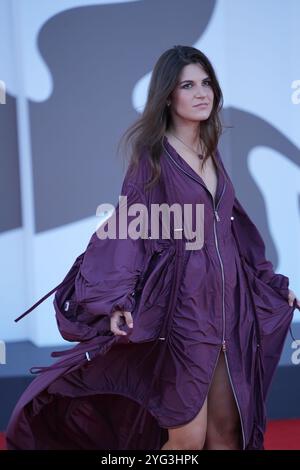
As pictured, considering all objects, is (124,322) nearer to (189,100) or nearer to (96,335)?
(96,335)

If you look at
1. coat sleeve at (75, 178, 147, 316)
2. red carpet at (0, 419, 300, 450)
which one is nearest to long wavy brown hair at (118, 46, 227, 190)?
coat sleeve at (75, 178, 147, 316)

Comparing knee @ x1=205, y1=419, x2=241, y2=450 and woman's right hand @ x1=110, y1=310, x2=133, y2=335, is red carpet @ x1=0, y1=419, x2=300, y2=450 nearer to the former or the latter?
knee @ x1=205, y1=419, x2=241, y2=450

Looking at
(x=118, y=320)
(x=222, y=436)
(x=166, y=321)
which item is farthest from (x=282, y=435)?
(x=118, y=320)

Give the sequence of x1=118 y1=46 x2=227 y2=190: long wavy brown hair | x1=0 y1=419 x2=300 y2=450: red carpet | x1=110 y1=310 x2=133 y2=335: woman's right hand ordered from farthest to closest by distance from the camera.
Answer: x1=0 y1=419 x2=300 y2=450: red carpet
x1=118 y1=46 x2=227 y2=190: long wavy brown hair
x1=110 y1=310 x2=133 y2=335: woman's right hand

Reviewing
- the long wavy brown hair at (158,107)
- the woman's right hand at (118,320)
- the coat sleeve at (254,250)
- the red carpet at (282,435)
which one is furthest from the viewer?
the red carpet at (282,435)

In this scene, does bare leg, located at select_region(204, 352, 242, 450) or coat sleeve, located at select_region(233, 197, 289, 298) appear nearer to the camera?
bare leg, located at select_region(204, 352, 242, 450)

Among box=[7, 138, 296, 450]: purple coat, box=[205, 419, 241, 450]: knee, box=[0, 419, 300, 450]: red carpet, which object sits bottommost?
box=[0, 419, 300, 450]: red carpet

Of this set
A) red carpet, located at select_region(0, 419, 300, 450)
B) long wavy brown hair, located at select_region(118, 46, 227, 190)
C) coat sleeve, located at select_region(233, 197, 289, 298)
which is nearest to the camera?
long wavy brown hair, located at select_region(118, 46, 227, 190)

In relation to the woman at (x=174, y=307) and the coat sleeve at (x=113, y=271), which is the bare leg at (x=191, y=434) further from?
the coat sleeve at (x=113, y=271)

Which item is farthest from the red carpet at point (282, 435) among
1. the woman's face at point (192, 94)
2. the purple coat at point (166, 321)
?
the woman's face at point (192, 94)

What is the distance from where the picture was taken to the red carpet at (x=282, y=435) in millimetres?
3500

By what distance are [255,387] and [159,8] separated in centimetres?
216

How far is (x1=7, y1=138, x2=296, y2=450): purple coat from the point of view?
2.64 m
